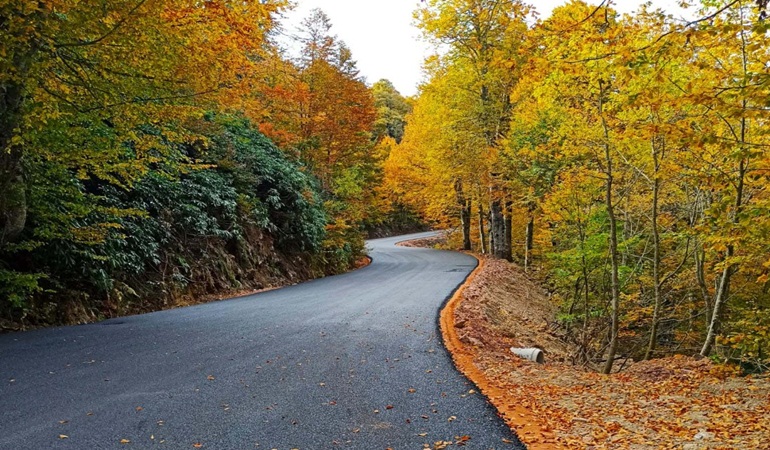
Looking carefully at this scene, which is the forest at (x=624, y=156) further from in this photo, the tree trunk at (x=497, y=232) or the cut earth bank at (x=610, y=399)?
the cut earth bank at (x=610, y=399)

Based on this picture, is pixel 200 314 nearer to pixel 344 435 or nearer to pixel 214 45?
pixel 214 45

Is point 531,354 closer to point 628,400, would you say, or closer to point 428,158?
point 628,400

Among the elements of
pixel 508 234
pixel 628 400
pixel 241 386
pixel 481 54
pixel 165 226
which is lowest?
pixel 628 400

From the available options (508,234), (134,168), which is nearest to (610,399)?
(134,168)

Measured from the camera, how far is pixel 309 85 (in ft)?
66.3

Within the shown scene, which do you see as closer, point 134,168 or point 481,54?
point 134,168

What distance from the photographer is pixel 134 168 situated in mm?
7602

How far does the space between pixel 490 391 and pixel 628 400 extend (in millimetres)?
1377

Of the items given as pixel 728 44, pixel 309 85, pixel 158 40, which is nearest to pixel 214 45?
pixel 158 40

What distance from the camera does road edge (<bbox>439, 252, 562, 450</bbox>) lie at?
352cm

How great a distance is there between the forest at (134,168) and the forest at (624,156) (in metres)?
4.15

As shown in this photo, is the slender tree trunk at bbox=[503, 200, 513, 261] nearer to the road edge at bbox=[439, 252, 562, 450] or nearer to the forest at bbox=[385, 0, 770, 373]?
the forest at bbox=[385, 0, 770, 373]

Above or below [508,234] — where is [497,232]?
above

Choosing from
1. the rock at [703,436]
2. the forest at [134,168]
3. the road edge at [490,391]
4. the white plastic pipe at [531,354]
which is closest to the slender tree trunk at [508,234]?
the forest at [134,168]
